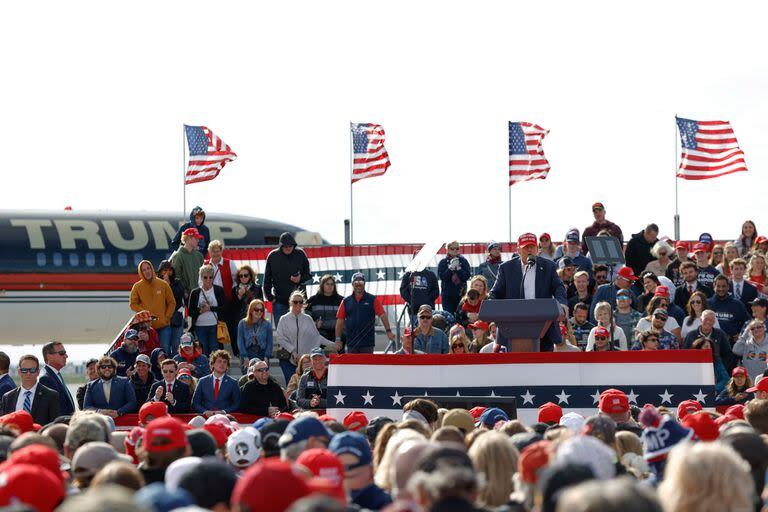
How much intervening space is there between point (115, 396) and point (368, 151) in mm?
14455

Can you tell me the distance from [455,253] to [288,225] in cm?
1704

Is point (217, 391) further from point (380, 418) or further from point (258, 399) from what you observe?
point (380, 418)

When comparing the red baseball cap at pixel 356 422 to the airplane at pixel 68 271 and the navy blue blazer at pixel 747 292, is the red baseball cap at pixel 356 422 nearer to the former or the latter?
the navy blue blazer at pixel 747 292

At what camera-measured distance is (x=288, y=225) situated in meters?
36.0

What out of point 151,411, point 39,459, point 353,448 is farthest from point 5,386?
point 353,448

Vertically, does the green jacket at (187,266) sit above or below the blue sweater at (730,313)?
above

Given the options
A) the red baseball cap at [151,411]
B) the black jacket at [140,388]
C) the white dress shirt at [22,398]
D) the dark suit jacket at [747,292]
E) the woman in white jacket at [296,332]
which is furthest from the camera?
the dark suit jacket at [747,292]

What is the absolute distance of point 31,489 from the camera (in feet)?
18.7

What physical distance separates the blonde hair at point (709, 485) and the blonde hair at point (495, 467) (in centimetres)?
142

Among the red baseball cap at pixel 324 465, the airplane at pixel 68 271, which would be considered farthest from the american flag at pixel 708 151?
the red baseball cap at pixel 324 465

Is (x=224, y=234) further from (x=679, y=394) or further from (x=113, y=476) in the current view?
(x=113, y=476)

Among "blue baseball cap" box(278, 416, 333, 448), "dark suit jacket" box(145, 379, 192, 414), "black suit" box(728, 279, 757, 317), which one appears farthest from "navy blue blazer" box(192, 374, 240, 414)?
"blue baseball cap" box(278, 416, 333, 448)

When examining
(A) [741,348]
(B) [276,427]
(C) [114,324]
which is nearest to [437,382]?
(A) [741,348]

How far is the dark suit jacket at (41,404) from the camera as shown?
13.6m
